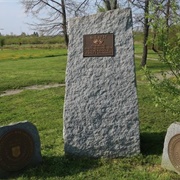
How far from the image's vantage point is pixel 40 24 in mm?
22281

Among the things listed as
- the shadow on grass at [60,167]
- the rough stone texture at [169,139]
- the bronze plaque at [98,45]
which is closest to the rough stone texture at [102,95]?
the bronze plaque at [98,45]

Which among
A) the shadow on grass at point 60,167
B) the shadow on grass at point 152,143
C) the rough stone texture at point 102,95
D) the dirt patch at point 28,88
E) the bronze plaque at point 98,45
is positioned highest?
the bronze plaque at point 98,45

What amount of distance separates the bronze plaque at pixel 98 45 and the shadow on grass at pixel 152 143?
1618 mm

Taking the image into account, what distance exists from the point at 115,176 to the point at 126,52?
1.76m

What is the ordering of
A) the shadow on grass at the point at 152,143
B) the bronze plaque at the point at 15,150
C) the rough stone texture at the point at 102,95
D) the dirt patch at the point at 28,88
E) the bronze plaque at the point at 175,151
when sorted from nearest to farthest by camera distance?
the bronze plaque at the point at 175,151, the bronze plaque at the point at 15,150, the rough stone texture at the point at 102,95, the shadow on grass at the point at 152,143, the dirt patch at the point at 28,88

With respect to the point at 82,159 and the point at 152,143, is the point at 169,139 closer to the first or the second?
the point at 152,143

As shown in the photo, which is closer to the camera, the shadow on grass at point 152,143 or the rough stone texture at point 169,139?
the rough stone texture at point 169,139

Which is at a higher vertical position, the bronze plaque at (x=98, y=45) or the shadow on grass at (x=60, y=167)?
the bronze plaque at (x=98, y=45)

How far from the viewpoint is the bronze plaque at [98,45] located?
4.54 metres

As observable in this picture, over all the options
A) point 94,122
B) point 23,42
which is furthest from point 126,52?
point 23,42

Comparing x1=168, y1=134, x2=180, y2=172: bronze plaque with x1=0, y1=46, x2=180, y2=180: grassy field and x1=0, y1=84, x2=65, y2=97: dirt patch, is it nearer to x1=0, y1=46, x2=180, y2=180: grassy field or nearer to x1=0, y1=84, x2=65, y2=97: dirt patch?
x1=0, y1=46, x2=180, y2=180: grassy field

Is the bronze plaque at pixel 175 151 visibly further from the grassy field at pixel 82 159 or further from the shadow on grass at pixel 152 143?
the shadow on grass at pixel 152 143

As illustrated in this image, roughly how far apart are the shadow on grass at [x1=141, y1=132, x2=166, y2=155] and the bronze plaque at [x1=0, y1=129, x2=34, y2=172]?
1.76 meters

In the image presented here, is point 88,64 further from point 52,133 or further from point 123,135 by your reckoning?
point 52,133
